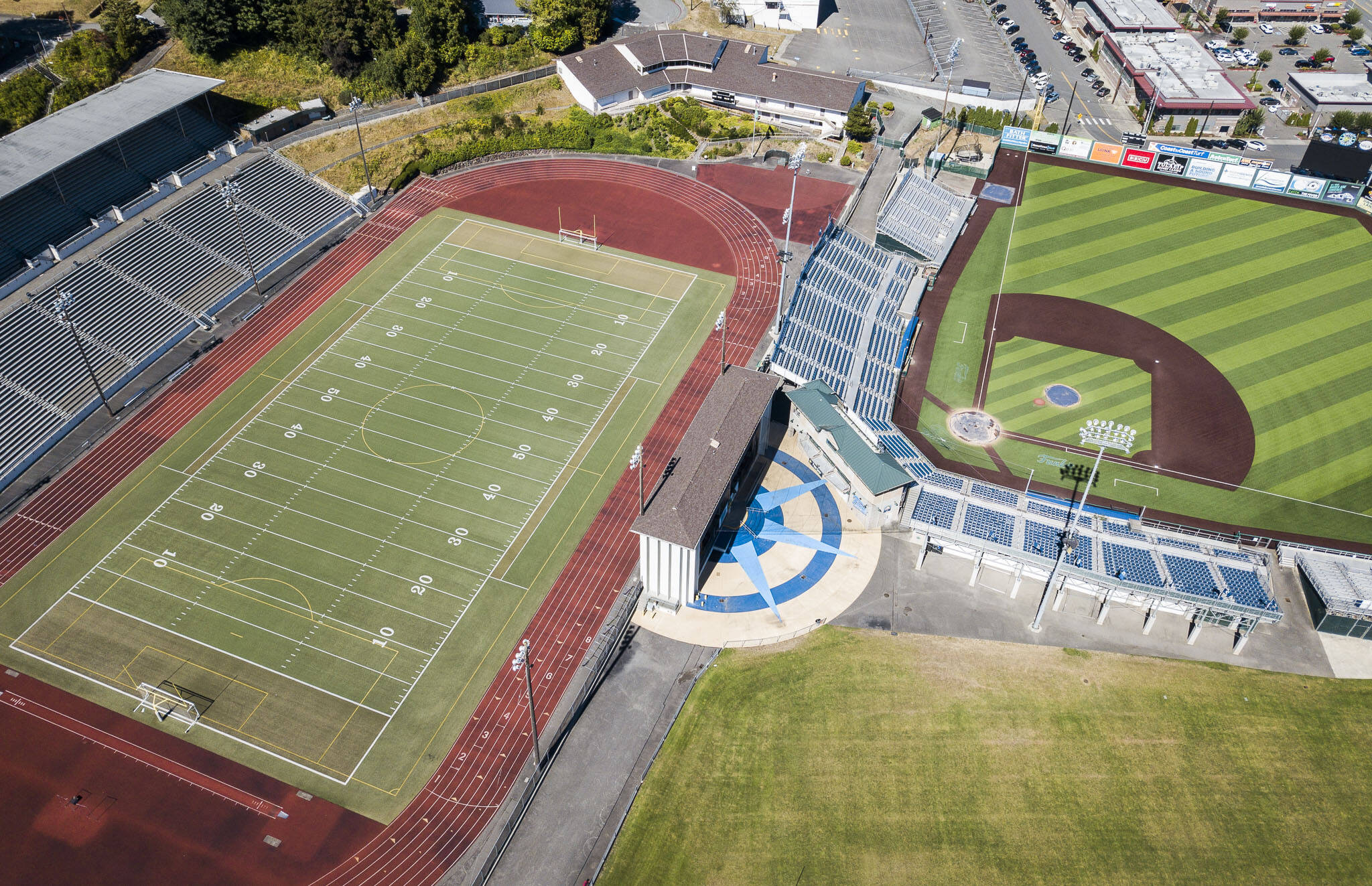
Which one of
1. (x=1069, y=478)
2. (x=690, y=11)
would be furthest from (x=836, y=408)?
(x=690, y=11)

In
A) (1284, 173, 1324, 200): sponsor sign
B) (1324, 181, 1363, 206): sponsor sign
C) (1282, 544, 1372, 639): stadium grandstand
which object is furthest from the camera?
(1284, 173, 1324, 200): sponsor sign

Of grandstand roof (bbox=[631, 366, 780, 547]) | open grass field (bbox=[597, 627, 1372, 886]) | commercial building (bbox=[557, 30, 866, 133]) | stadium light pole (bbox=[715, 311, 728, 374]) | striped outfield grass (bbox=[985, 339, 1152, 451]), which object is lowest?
open grass field (bbox=[597, 627, 1372, 886])

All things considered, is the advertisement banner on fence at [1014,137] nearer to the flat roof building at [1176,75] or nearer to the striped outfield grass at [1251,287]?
the striped outfield grass at [1251,287]

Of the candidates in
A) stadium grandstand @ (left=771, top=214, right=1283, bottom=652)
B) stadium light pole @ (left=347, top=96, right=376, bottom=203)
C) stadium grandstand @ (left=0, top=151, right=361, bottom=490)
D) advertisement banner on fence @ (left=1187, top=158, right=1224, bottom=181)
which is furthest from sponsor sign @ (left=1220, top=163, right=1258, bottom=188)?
stadium grandstand @ (left=0, top=151, right=361, bottom=490)

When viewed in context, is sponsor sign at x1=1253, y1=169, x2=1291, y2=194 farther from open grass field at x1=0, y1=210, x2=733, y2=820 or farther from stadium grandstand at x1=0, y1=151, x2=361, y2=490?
stadium grandstand at x1=0, y1=151, x2=361, y2=490

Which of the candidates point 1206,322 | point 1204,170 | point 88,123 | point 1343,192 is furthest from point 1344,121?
point 88,123

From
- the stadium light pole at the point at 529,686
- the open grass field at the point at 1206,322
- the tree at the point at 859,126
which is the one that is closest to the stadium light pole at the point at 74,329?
the stadium light pole at the point at 529,686
